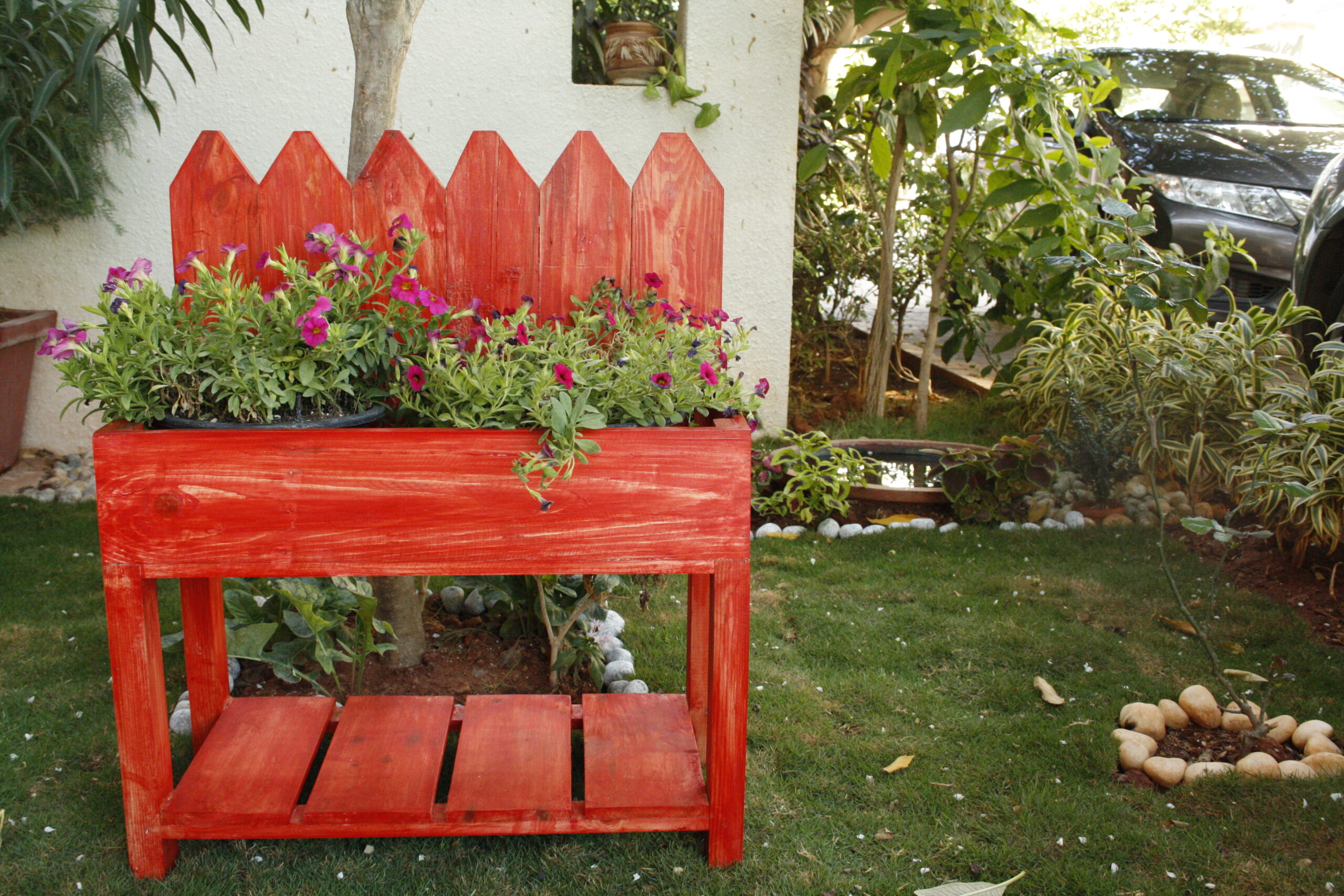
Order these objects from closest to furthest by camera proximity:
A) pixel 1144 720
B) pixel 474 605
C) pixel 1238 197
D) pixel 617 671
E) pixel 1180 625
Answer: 1. pixel 1144 720
2. pixel 617 671
3. pixel 474 605
4. pixel 1180 625
5. pixel 1238 197

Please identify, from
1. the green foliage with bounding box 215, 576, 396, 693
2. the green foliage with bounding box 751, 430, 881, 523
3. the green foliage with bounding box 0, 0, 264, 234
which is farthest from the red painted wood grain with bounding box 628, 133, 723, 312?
the green foliage with bounding box 0, 0, 264, 234

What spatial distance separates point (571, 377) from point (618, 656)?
1.26 meters

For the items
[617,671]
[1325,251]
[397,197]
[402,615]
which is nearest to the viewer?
[397,197]

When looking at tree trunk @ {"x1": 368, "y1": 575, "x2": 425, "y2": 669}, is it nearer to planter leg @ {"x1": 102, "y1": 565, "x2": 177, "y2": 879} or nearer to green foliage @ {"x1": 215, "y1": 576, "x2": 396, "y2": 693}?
green foliage @ {"x1": 215, "y1": 576, "x2": 396, "y2": 693}

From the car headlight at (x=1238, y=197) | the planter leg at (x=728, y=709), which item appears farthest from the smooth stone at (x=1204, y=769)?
the car headlight at (x=1238, y=197)

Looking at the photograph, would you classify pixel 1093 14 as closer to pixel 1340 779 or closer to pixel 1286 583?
pixel 1286 583

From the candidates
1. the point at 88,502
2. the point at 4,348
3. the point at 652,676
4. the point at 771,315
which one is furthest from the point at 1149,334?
the point at 4,348

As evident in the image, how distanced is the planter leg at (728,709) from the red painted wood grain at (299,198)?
1.00 m

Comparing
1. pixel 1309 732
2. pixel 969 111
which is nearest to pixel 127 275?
pixel 1309 732

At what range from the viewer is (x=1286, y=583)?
10.7 ft

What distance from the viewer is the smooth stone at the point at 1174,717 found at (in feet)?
7.96

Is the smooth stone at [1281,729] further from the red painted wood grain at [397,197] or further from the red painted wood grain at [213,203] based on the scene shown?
the red painted wood grain at [213,203]

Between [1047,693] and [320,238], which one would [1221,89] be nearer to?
[1047,693]

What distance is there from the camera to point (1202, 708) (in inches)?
94.7
